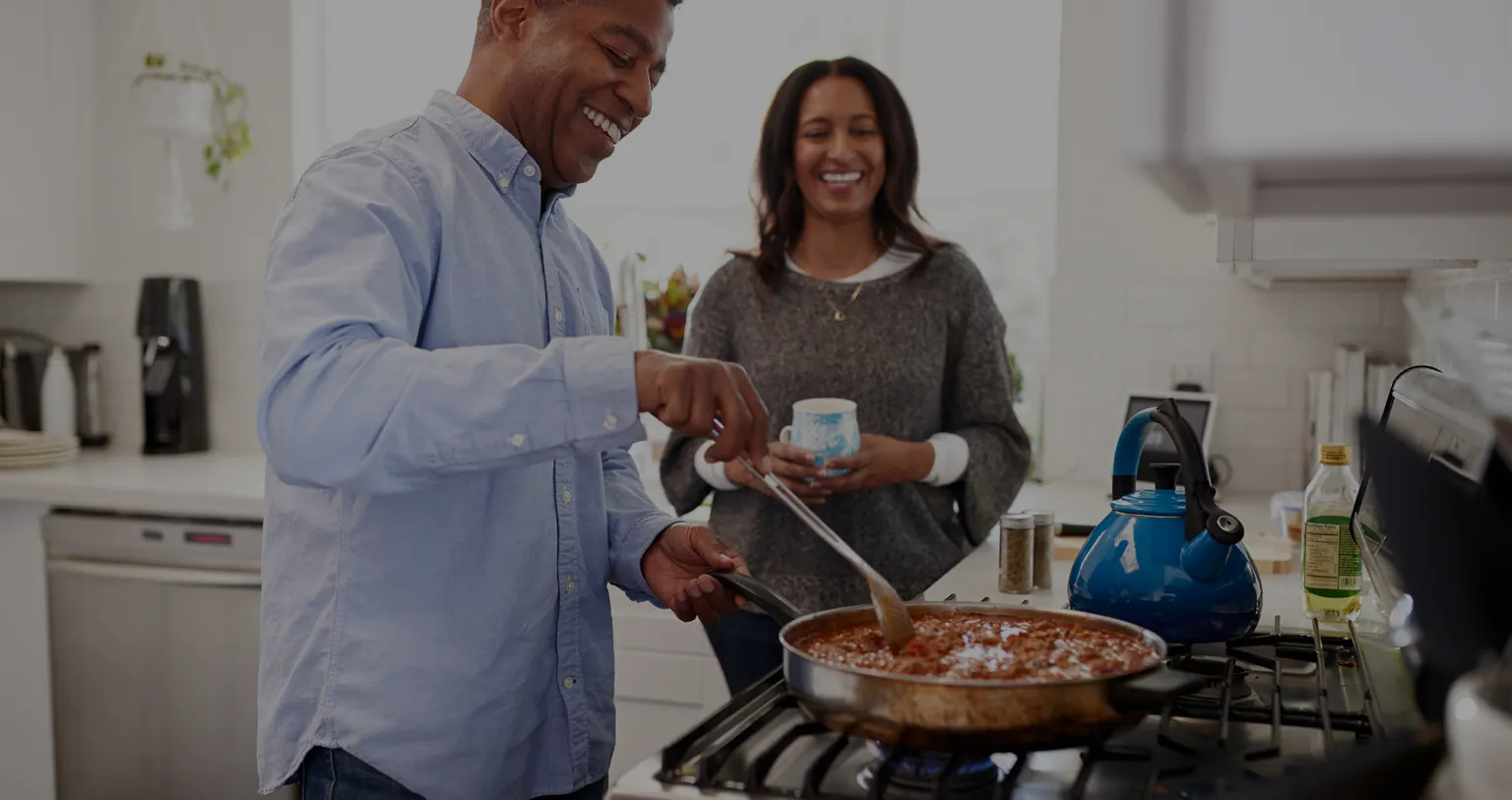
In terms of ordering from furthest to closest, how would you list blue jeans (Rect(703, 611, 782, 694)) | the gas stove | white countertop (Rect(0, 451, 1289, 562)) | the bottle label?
white countertop (Rect(0, 451, 1289, 562)) → blue jeans (Rect(703, 611, 782, 694)) → the bottle label → the gas stove

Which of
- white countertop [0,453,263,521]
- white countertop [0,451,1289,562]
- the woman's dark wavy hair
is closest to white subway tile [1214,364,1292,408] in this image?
white countertop [0,451,1289,562]

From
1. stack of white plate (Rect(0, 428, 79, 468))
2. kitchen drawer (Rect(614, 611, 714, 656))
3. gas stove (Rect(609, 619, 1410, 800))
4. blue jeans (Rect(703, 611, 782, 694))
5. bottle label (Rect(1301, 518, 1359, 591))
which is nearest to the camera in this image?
gas stove (Rect(609, 619, 1410, 800))

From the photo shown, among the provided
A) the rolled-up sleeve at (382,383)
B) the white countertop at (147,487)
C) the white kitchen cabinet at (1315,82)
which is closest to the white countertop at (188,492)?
the white countertop at (147,487)

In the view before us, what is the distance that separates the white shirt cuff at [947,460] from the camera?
7.55ft

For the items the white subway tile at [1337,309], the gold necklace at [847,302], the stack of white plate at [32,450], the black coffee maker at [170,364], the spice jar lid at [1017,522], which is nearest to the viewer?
the spice jar lid at [1017,522]

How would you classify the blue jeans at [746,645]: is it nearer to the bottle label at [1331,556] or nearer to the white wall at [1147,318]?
the bottle label at [1331,556]

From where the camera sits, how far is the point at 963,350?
2.41 metres

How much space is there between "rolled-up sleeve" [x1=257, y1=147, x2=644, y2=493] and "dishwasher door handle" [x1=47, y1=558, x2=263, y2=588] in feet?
6.45

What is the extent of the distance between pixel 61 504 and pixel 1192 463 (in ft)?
9.28

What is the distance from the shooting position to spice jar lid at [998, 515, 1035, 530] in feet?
6.23

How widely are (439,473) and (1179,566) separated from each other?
83 cm

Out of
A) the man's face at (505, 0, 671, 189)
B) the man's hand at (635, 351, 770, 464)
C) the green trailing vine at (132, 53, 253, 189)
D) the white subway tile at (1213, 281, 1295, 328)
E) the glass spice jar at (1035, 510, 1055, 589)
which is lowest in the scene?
the glass spice jar at (1035, 510, 1055, 589)

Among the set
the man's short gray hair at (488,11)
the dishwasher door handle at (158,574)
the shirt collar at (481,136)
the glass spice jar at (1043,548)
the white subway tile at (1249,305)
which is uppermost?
the man's short gray hair at (488,11)

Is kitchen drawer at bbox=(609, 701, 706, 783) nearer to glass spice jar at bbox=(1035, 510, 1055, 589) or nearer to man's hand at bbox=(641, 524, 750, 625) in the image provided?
glass spice jar at bbox=(1035, 510, 1055, 589)
